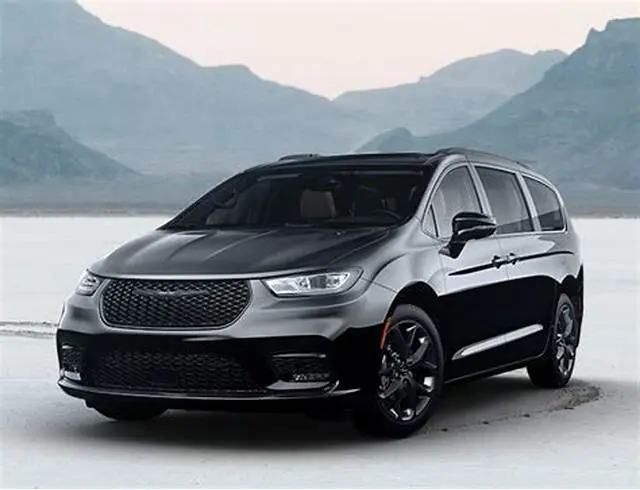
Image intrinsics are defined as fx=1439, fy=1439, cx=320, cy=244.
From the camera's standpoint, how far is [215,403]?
7633 mm

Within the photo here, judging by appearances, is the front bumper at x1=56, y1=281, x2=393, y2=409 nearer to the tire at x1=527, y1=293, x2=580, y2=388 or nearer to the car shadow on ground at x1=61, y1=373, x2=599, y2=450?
the car shadow on ground at x1=61, y1=373, x2=599, y2=450

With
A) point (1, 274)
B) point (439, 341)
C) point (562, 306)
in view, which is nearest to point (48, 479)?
point (439, 341)

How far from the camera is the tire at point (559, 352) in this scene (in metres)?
10.4

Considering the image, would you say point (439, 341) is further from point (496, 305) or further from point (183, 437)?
point (183, 437)

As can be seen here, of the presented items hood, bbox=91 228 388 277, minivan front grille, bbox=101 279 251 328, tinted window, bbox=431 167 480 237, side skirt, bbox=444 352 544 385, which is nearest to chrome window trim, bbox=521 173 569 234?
A: side skirt, bbox=444 352 544 385

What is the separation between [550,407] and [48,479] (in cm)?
392

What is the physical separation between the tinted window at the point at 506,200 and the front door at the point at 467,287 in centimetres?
30

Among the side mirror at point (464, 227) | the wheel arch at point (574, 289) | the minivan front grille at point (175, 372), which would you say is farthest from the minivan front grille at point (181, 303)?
the wheel arch at point (574, 289)

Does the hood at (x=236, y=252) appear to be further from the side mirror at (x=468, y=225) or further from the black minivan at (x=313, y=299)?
the side mirror at (x=468, y=225)

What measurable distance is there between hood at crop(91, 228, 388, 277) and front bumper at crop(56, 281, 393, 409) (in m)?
0.22

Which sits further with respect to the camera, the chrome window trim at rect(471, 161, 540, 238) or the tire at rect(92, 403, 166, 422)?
the chrome window trim at rect(471, 161, 540, 238)

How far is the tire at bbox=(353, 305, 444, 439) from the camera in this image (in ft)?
25.8

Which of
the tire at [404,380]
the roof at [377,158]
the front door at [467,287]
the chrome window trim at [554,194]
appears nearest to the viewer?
the tire at [404,380]

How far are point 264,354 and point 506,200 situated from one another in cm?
309
